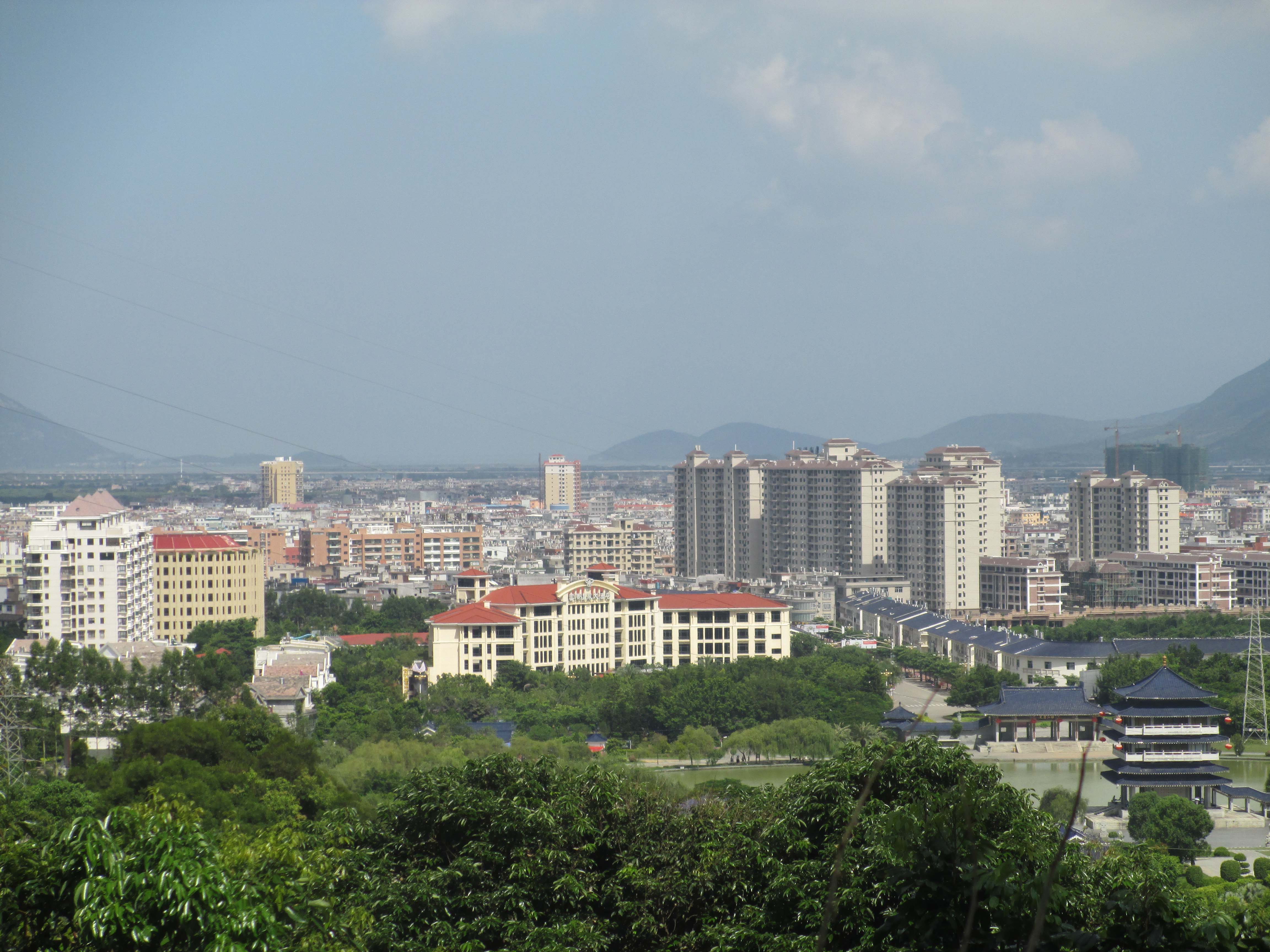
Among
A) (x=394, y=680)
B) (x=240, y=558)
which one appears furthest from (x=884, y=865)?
(x=240, y=558)

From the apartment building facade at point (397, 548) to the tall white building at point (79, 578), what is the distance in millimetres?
16644

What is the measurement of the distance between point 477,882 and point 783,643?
14454 mm

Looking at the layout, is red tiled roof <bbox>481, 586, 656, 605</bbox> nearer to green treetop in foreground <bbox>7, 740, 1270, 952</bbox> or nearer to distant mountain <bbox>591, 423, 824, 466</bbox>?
green treetop in foreground <bbox>7, 740, 1270, 952</bbox>

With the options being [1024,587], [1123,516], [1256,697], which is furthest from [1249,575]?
[1256,697]

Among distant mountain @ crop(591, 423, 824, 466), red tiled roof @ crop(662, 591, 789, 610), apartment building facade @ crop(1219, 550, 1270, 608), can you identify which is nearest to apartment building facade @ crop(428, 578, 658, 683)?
red tiled roof @ crop(662, 591, 789, 610)

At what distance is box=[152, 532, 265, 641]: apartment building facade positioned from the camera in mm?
21406

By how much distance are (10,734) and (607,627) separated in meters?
9.06

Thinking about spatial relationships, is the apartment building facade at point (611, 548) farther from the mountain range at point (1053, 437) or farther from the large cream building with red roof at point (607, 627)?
the mountain range at point (1053, 437)

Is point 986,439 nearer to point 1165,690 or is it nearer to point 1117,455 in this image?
point 1117,455

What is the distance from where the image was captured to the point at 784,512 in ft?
102

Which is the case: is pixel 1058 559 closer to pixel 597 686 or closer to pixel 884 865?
pixel 597 686

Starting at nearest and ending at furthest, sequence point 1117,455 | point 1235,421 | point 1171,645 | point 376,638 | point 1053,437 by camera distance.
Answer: point 1171,645, point 376,638, point 1117,455, point 1235,421, point 1053,437

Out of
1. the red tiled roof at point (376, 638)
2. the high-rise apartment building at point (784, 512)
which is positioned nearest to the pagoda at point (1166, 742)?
the red tiled roof at point (376, 638)

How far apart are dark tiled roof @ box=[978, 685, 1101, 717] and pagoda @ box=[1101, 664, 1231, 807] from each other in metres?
2.74
